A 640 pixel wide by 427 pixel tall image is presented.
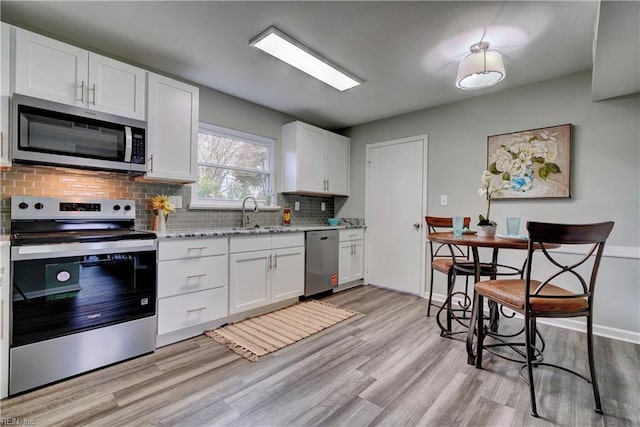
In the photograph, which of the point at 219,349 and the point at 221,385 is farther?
the point at 219,349

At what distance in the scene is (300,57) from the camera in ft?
8.07

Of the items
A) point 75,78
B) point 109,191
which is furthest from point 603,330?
point 75,78

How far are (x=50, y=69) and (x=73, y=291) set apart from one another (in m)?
1.48

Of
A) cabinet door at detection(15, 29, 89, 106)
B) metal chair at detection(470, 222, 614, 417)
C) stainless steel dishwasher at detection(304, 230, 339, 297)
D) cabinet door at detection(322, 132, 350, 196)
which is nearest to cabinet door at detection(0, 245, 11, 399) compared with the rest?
cabinet door at detection(15, 29, 89, 106)

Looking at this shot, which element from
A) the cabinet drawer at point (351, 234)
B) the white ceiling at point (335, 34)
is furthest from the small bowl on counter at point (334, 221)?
the white ceiling at point (335, 34)

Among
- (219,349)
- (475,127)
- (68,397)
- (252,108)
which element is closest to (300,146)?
(252,108)

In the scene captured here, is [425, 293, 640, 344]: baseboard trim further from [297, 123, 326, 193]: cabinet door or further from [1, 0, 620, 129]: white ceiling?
[297, 123, 326, 193]: cabinet door

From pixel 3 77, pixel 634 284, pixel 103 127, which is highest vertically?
pixel 3 77

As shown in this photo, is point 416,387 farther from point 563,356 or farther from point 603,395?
point 563,356

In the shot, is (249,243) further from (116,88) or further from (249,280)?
(116,88)

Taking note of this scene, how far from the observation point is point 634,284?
8.14 ft

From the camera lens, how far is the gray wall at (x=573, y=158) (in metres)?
2.49

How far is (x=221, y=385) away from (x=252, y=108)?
293cm

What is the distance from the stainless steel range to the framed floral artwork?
312 cm
